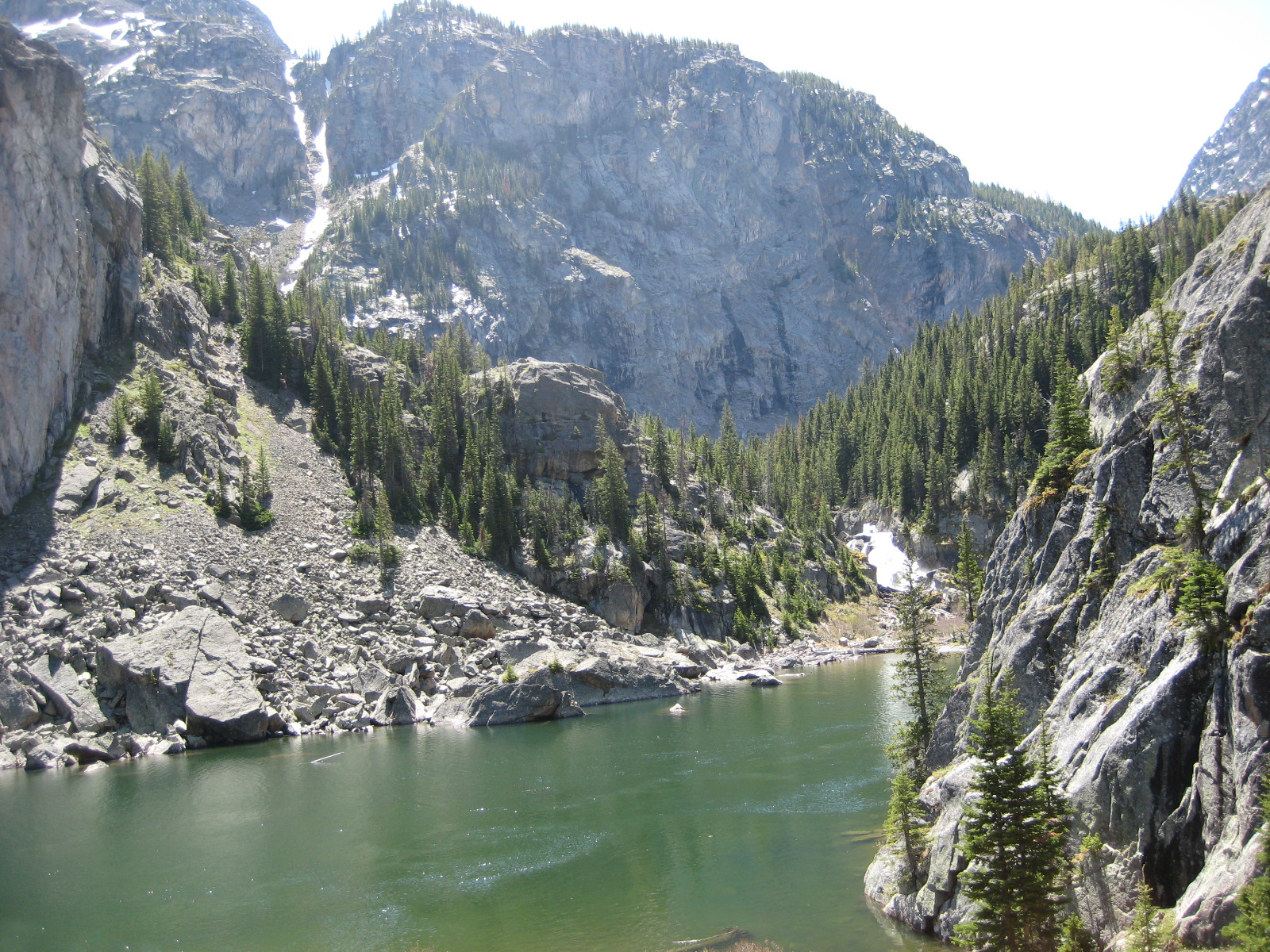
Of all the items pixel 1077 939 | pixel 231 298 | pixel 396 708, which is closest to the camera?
pixel 1077 939

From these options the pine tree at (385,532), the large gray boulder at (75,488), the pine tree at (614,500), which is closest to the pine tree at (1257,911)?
the pine tree at (385,532)

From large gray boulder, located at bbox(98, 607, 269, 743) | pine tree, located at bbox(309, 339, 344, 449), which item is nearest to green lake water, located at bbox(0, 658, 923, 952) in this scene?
large gray boulder, located at bbox(98, 607, 269, 743)

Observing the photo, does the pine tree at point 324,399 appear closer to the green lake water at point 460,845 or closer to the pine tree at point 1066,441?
the green lake water at point 460,845

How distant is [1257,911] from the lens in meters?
13.6

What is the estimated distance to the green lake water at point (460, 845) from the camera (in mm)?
29344

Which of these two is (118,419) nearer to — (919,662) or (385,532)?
(385,532)

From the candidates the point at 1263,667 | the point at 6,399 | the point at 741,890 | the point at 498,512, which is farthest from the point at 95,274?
the point at 1263,667

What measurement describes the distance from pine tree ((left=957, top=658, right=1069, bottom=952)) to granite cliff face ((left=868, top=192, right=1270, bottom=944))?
75 centimetres

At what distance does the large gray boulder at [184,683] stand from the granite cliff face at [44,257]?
70.9 ft

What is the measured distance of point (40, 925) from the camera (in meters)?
30.6

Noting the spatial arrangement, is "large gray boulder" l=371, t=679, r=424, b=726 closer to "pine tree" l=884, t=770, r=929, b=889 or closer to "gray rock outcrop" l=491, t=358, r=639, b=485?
"pine tree" l=884, t=770, r=929, b=889

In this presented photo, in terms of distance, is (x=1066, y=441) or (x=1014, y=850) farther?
(x=1066, y=441)

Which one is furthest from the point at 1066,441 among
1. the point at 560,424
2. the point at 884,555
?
the point at 884,555

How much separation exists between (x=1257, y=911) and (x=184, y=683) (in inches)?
2577
